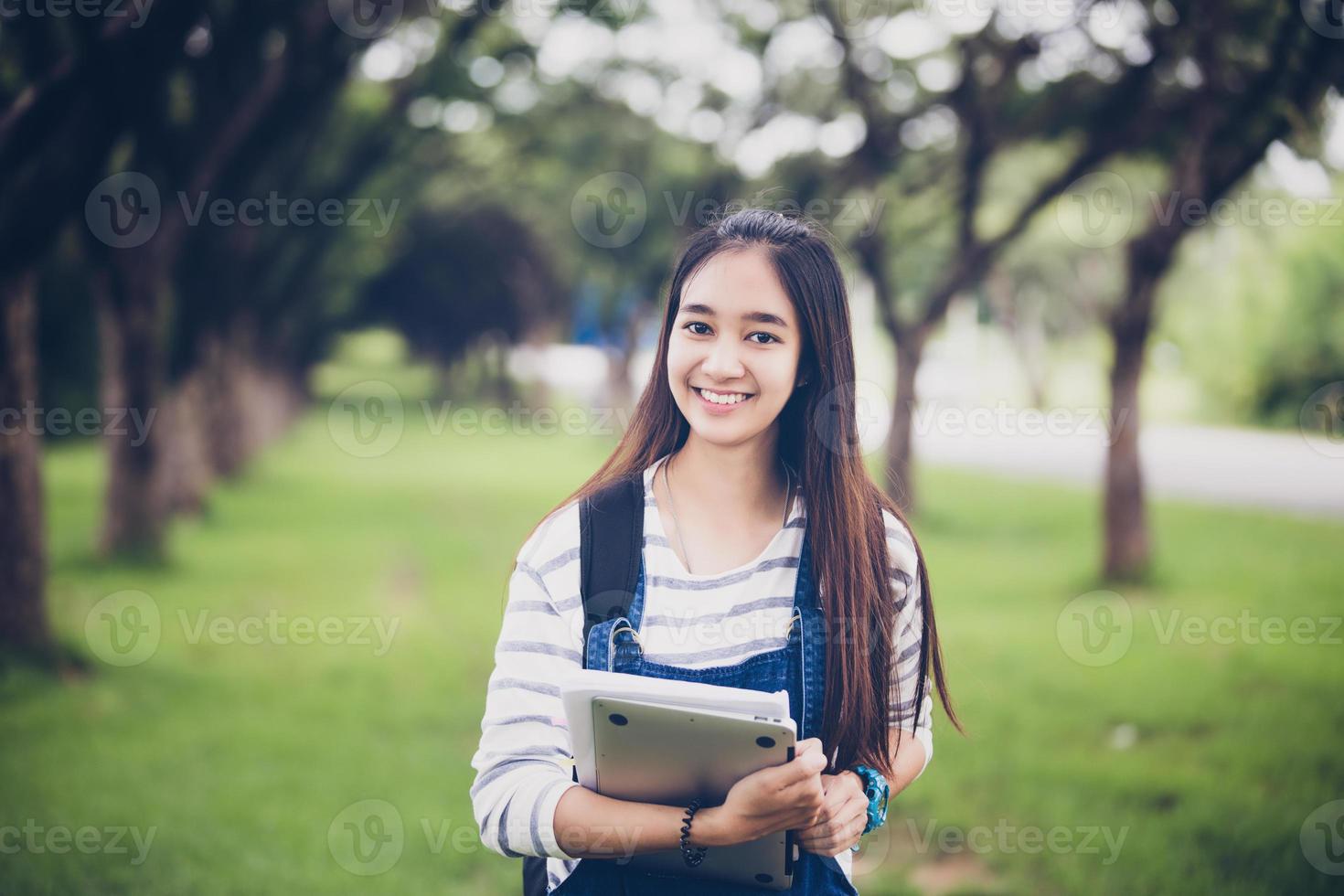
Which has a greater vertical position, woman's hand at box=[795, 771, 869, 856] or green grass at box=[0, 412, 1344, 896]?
woman's hand at box=[795, 771, 869, 856]

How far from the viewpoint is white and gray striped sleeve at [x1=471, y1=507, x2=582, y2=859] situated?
1.85 metres

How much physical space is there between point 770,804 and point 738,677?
0.25m

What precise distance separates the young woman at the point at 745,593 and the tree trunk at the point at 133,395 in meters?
8.09

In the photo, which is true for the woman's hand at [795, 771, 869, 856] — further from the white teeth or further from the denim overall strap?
the white teeth

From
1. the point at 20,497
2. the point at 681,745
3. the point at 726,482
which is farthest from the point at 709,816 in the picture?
the point at 20,497

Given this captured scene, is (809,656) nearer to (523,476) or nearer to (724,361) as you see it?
(724,361)

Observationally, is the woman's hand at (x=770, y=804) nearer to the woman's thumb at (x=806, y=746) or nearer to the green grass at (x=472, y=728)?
the woman's thumb at (x=806, y=746)

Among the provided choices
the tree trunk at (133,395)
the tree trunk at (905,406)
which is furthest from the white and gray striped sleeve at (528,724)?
the tree trunk at (905,406)

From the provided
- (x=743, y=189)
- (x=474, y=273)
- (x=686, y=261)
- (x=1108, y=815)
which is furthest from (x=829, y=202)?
(x=474, y=273)

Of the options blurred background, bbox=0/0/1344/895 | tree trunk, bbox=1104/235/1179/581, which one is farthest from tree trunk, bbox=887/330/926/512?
tree trunk, bbox=1104/235/1179/581

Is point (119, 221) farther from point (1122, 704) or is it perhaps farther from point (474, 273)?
point (474, 273)

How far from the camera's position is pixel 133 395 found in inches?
360

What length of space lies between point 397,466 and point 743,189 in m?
10.3

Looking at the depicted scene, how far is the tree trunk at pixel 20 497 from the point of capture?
6293 millimetres
